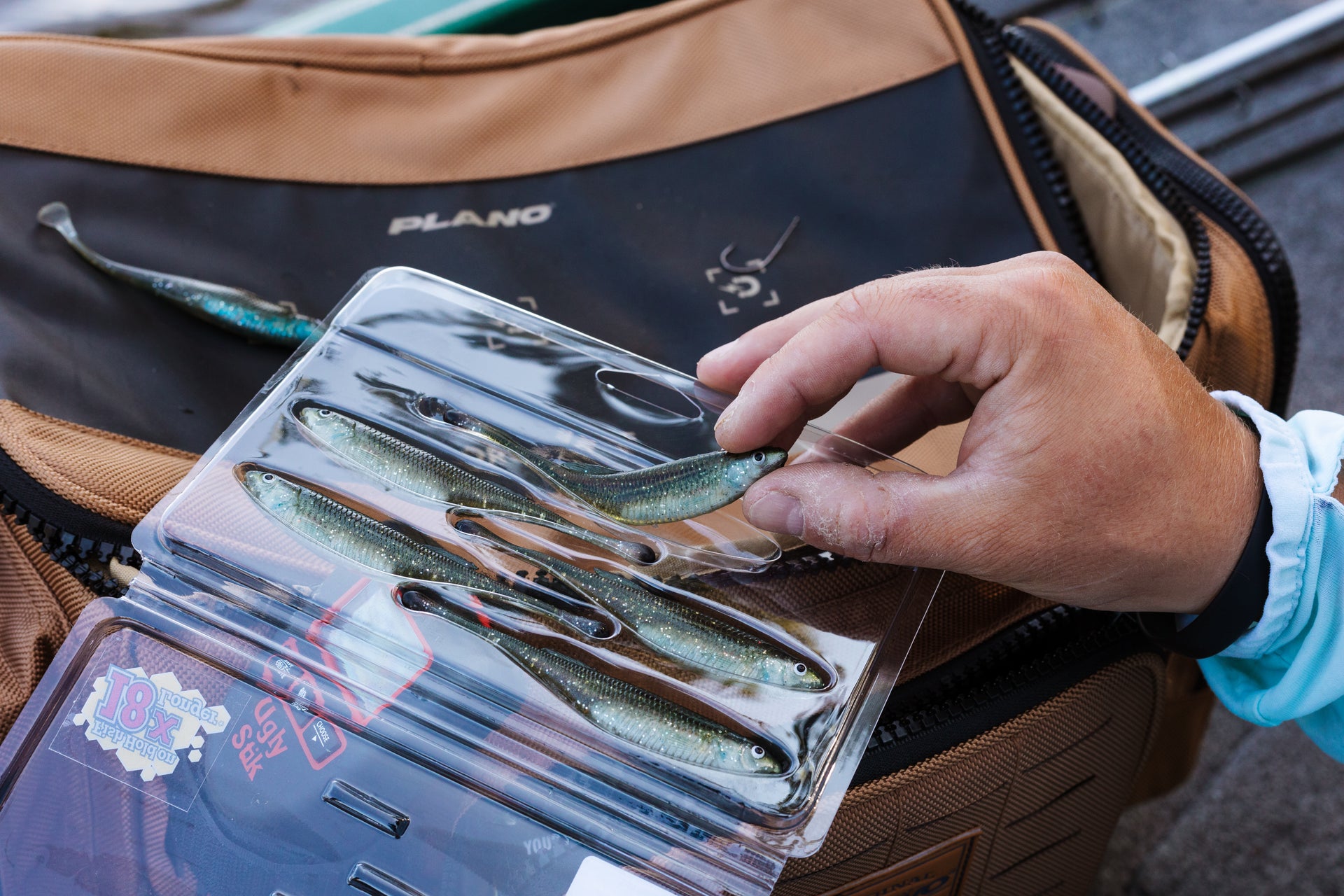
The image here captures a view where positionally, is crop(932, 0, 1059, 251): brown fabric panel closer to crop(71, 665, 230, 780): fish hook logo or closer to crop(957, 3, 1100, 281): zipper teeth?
crop(957, 3, 1100, 281): zipper teeth

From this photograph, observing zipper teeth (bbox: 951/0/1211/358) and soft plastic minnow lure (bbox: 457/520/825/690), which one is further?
zipper teeth (bbox: 951/0/1211/358)

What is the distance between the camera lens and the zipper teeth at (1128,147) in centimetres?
83

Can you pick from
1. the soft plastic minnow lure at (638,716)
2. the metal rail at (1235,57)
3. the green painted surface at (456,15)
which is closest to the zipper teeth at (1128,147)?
the soft plastic minnow lure at (638,716)

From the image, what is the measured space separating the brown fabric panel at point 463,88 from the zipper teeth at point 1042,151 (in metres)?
Answer: 0.05

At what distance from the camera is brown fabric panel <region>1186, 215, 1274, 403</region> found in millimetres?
834

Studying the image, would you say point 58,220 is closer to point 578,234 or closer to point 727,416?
point 578,234

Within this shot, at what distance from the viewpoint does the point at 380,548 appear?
0.69m

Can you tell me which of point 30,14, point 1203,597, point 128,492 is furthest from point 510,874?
point 30,14

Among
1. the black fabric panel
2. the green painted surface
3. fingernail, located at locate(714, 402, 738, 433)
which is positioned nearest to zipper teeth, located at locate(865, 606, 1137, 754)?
fingernail, located at locate(714, 402, 738, 433)

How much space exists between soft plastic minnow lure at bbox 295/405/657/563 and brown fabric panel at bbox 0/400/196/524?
0.39ft

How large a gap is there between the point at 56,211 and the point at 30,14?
3.39ft

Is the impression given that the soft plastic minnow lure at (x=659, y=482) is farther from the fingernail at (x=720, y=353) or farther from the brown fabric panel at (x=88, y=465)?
the brown fabric panel at (x=88, y=465)

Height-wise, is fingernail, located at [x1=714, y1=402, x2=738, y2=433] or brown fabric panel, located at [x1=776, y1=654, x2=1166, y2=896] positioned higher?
fingernail, located at [x1=714, y1=402, x2=738, y2=433]

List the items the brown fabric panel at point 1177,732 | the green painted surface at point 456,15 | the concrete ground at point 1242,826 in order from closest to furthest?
the brown fabric panel at point 1177,732 → the concrete ground at point 1242,826 → the green painted surface at point 456,15
